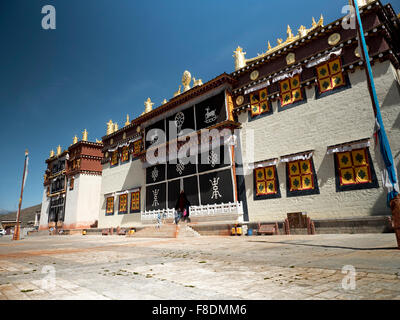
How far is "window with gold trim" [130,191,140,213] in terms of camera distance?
83.5 ft

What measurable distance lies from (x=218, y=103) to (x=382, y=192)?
39.4ft

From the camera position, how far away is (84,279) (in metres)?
4.11

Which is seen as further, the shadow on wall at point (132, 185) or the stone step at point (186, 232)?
the shadow on wall at point (132, 185)

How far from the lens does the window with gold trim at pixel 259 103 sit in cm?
1713

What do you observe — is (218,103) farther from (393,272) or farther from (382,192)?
(393,272)

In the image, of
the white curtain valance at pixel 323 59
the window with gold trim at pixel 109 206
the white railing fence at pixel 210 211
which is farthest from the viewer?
the window with gold trim at pixel 109 206

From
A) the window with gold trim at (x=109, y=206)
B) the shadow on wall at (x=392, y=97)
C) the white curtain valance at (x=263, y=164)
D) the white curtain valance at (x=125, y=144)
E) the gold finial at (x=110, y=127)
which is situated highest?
the gold finial at (x=110, y=127)

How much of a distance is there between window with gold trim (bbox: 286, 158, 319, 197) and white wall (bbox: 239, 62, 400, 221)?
0.31 meters

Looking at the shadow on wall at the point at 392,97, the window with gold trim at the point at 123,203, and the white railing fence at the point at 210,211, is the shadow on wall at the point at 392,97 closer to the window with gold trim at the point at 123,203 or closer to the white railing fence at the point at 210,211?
the white railing fence at the point at 210,211

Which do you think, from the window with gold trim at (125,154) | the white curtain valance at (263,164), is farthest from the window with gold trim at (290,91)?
the window with gold trim at (125,154)

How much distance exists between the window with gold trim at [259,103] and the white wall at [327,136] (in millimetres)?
565

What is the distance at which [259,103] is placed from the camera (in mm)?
17547

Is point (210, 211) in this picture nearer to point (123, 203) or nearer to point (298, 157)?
point (298, 157)

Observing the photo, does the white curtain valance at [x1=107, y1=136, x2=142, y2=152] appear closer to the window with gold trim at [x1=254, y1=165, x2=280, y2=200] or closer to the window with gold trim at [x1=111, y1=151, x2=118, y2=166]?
the window with gold trim at [x1=111, y1=151, x2=118, y2=166]
